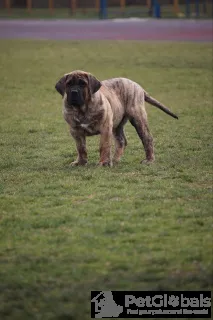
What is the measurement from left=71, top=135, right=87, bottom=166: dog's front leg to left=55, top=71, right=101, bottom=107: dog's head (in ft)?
1.70

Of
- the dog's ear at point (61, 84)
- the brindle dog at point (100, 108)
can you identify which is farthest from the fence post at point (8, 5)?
the dog's ear at point (61, 84)

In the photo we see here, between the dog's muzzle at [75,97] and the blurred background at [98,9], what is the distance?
41615 millimetres

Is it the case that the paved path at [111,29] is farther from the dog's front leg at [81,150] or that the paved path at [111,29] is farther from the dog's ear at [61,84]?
the dog's ear at [61,84]

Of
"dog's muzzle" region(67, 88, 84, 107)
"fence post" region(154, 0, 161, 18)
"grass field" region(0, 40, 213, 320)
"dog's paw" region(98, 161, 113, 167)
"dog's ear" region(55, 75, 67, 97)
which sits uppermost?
"fence post" region(154, 0, 161, 18)

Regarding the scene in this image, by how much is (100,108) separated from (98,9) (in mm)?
49179

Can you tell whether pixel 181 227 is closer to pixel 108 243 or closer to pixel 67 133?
pixel 108 243

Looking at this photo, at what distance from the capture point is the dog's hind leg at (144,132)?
1088 centimetres

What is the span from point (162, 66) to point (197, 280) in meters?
18.9

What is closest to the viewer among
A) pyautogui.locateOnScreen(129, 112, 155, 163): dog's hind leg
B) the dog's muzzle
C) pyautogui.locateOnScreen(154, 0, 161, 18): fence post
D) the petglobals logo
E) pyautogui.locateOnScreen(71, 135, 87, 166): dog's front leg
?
the petglobals logo

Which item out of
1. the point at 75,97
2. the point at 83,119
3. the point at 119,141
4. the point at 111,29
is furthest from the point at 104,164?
the point at 111,29

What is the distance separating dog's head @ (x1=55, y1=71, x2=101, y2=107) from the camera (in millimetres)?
10062

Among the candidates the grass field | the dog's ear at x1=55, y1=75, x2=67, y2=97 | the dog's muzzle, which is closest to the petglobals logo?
the grass field

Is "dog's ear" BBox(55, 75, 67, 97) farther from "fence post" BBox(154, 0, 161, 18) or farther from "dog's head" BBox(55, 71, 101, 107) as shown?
"fence post" BBox(154, 0, 161, 18)

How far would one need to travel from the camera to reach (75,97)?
33.0 feet
